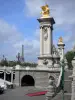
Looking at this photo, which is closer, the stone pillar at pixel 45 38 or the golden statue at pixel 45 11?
the stone pillar at pixel 45 38

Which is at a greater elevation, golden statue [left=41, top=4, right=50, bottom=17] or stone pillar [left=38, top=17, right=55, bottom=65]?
golden statue [left=41, top=4, right=50, bottom=17]

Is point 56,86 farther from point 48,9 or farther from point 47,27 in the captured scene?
point 48,9

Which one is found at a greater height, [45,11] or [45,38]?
[45,11]

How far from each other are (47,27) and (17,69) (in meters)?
13.5

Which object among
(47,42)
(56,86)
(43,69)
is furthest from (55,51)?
(56,86)

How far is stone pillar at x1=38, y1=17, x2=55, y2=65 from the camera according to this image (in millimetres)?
85006

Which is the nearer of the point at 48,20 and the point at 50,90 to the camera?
the point at 50,90

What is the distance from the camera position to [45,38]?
8619 centimetres

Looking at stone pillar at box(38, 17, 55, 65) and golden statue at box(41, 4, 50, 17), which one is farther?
golden statue at box(41, 4, 50, 17)

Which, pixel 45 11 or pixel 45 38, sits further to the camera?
pixel 45 11

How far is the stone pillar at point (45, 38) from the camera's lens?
85.0 metres

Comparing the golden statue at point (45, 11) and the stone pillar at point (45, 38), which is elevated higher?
the golden statue at point (45, 11)

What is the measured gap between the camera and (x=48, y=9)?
90562 millimetres

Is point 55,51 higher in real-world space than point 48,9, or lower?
lower
